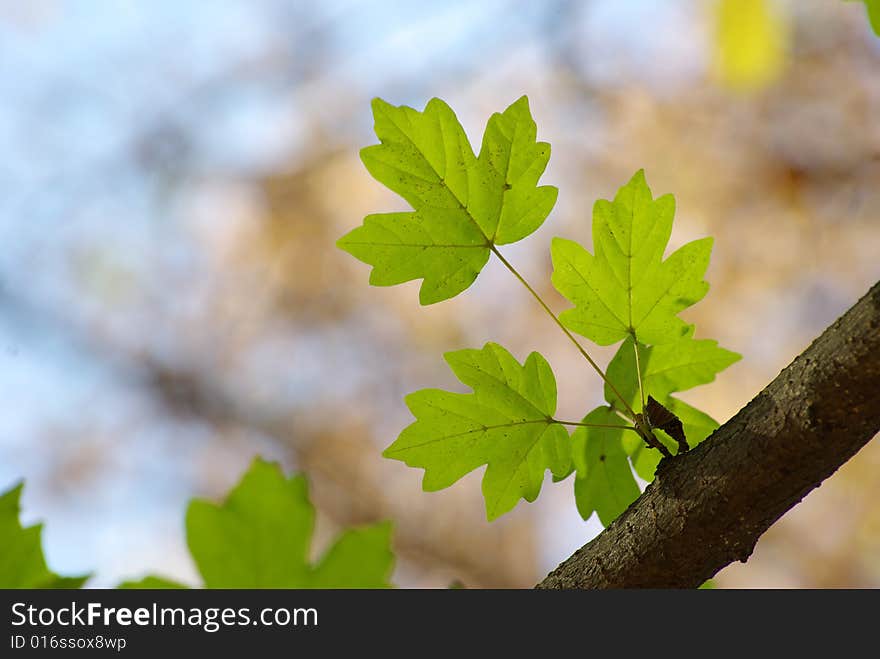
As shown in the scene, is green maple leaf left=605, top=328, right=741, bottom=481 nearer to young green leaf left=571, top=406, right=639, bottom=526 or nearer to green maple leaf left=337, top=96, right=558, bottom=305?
young green leaf left=571, top=406, right=639, bottom=526

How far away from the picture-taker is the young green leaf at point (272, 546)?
1.88 ft

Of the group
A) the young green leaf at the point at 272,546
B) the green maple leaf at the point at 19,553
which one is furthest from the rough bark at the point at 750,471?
the green maple leaf at the point at 19,553

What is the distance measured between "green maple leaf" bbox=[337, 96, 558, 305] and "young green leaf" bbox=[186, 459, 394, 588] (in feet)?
0.53

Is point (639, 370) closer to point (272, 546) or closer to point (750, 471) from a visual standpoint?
point (750, 471)

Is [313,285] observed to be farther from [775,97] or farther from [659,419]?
[659,419]

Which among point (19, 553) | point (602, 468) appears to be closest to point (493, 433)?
point (602, 468)

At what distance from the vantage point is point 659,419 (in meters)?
0.58

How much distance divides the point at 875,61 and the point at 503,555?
6.21ft

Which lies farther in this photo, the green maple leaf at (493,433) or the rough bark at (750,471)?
the green maple leaf at (493,433)

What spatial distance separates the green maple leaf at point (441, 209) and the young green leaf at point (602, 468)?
14 cm

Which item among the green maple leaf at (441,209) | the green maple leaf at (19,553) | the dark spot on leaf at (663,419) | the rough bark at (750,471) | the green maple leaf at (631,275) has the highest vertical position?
the green maple leaf at (441,209)

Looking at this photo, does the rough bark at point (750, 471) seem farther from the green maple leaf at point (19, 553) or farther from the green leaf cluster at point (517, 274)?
the green maple leaf at point (19, 553)

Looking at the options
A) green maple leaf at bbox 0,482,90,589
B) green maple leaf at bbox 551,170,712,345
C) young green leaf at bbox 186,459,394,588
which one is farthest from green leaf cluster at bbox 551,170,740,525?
green maple leaf at bbox 0,482,90,589

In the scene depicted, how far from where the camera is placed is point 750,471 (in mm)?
520
